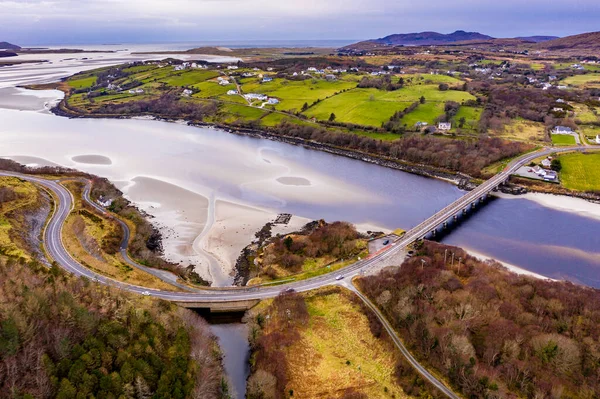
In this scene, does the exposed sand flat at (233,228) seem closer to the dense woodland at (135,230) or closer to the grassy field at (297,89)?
the dense woodland at (135,230)

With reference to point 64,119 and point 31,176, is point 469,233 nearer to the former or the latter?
point 31,176

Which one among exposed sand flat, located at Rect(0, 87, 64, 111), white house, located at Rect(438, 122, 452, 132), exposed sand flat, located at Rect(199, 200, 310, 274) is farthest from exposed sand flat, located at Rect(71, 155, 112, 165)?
white house, located at Rect(438, 122, 452, 132)

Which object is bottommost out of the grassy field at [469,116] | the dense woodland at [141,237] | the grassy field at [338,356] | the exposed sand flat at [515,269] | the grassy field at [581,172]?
the grassy field at [338,356]

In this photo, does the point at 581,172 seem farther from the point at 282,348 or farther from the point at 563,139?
the point at 282,348

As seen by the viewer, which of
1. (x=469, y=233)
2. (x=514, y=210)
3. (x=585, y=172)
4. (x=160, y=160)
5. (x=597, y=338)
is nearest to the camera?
(x=597, y=338)


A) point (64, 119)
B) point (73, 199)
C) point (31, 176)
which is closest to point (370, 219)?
point (73, 199)

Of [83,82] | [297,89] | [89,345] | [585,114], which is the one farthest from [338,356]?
[83,82]

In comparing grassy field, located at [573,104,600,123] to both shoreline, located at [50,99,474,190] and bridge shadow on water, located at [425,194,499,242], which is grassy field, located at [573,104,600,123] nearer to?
shoreline, located at [50,99,474,190]

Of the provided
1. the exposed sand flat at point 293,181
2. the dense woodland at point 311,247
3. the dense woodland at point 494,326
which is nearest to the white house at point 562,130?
the exposed sand flat at point 293,181
